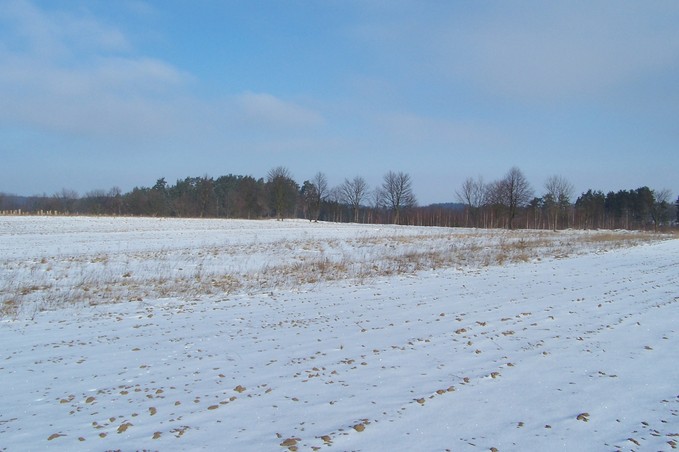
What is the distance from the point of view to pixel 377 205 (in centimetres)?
12019

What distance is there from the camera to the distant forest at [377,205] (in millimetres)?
92250

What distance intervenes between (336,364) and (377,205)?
113729 mm

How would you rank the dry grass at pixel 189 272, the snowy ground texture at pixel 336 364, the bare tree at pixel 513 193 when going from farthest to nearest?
the bare tree at pixel 513 193 < the dry grass at pixel 189 272 < the snowy ground texture at pixel 336 364

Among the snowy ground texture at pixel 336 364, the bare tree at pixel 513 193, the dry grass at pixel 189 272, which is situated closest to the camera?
the snowy ground texture at pixel 336 364

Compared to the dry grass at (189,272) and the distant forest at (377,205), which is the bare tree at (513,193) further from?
the dry grass at (189,272)

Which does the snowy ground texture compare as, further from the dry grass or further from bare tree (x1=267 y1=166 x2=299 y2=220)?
bare tree (x1=267 y1=166 x2=299 y2=220)

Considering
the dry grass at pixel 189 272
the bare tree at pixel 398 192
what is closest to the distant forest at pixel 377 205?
the bare tree at pixel 398 192

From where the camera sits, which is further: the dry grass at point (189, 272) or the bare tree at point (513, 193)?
the bare tree at point (513, 193)

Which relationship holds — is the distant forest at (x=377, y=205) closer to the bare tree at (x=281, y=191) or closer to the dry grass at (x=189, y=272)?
the bare tree at (x=281, y=191)

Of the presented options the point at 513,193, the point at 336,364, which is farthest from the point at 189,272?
the point at 513,193

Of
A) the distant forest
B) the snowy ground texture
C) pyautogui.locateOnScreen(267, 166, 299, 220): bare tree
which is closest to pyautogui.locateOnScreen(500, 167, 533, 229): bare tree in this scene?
the distant forest

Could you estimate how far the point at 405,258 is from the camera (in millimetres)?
22234

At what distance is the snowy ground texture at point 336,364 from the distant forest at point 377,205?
3001 inches

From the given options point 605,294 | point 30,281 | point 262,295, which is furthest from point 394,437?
point 30,281
